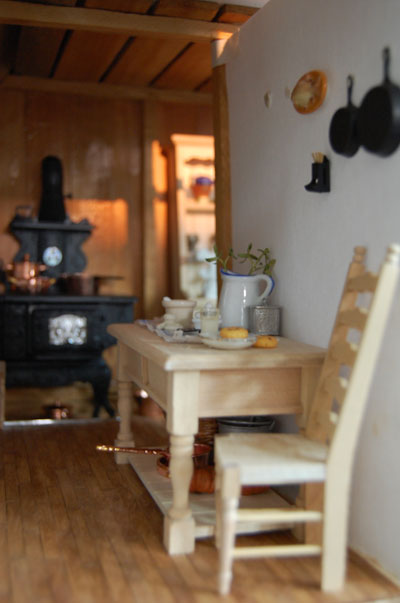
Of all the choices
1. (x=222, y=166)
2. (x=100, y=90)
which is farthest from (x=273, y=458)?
(x=100, y=90)

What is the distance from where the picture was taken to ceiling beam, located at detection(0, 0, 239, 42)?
12.2ft

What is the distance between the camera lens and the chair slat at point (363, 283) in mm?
2244

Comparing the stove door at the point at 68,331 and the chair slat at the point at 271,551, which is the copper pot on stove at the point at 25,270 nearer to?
the stove door at the point at 68,331

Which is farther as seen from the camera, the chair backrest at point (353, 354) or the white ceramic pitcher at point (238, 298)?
the white ceramic pitcher at point (238, 298)

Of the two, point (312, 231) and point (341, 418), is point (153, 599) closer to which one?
point (341, 418)

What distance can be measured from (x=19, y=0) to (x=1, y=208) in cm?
198

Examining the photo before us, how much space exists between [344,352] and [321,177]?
0.81 meters

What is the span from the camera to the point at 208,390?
2547 millimetres

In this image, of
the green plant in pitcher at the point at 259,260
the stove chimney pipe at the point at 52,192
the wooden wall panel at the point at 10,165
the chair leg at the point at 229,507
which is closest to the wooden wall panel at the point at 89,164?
the wooden wall panel at the point at 10,165

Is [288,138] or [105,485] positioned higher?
[288,138]

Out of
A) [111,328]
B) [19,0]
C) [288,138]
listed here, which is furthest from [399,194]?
[19,0]

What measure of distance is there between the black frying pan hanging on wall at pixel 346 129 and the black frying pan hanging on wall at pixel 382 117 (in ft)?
0.25

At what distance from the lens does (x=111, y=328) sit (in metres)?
3.67

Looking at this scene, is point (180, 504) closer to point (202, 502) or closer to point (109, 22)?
point (202, 502)
